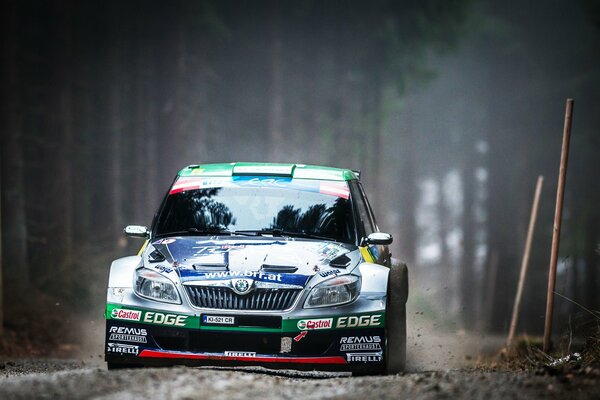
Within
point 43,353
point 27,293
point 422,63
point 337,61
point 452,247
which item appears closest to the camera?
point 43,353

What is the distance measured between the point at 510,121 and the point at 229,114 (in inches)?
568

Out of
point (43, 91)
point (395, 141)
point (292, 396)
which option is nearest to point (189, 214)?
point (292, 396)

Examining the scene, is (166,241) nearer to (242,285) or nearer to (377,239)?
(242,285)

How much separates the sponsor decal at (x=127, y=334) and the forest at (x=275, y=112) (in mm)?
11504

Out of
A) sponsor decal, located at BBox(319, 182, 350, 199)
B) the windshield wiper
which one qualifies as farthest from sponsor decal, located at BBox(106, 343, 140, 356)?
sponsor decal, located at BBox(319, 182, 350, 199)

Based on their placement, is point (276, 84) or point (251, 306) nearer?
point (251, 306)

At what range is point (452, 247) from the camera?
65.4 metres

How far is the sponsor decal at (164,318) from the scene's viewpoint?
802cm

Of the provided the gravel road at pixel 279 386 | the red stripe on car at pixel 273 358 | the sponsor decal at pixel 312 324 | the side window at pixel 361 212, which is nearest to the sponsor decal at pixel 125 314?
the red stripe on car at pixel 273 358

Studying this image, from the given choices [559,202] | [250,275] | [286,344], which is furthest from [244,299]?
[559,202]

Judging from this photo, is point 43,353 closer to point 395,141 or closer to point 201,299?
point 201,299

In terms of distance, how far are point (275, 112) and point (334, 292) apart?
88.8ft

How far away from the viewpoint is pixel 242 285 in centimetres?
802

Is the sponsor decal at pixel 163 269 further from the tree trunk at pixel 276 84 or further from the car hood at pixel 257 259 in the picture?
the tree trunk at pixel 276 84
